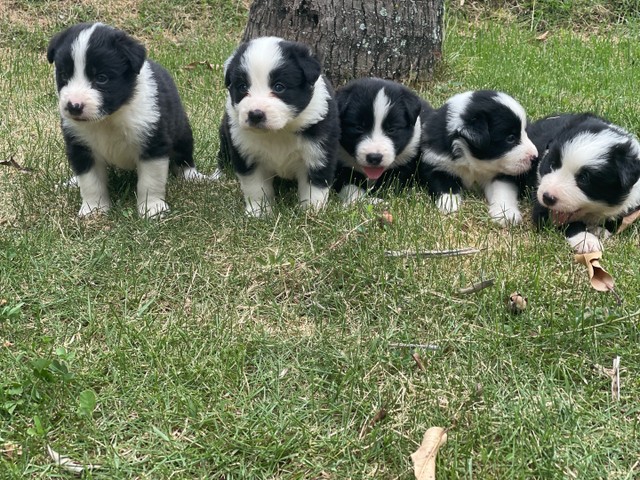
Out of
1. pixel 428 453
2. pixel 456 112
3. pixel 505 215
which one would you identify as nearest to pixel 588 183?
pixel 505 215

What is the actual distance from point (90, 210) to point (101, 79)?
2.72 feet

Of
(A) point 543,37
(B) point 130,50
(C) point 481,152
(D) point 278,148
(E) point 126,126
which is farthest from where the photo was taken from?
(A) point 543,37

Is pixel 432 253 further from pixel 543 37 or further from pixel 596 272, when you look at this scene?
pixel 543 37

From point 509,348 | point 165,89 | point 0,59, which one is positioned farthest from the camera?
point 0,59

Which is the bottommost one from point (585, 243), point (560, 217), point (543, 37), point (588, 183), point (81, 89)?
point (543, 37)

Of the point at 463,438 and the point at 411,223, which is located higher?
the point at 463,438

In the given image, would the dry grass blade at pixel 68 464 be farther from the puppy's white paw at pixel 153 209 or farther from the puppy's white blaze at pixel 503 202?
the puppy's white blaze at pixel 503 202

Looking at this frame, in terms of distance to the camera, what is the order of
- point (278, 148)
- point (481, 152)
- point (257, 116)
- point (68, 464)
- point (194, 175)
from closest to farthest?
point (68, 464)
point (257, 116)
point (278, 148)
point (481, 152)
point (194, 175)

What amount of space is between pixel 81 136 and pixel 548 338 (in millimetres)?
2930

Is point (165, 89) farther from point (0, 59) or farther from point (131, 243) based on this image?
Result: point (0, 59)

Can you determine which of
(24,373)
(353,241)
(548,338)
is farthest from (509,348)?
(24,373)

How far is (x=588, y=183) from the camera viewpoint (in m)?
4.31

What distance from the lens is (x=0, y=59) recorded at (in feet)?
26.2

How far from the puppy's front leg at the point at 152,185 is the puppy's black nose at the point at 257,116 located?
733 millimetres
